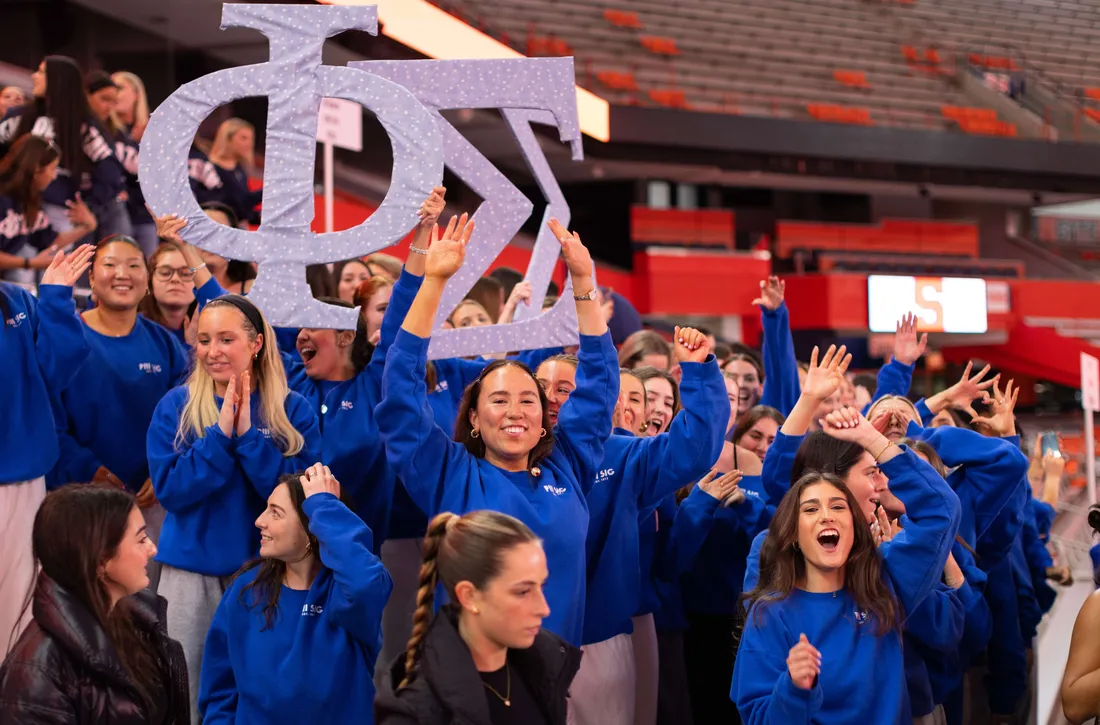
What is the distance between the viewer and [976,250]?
837 inches

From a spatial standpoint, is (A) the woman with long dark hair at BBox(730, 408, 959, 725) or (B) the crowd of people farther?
(A) the woman with long dark hair at BBox(730, 408, 959, 725)

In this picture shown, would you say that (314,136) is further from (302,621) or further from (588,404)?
(302,621)


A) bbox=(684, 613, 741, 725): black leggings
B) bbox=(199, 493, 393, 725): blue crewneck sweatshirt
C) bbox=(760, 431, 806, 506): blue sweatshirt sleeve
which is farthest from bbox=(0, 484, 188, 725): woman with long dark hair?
bbox=(684, 613, 741, 725): black leggings

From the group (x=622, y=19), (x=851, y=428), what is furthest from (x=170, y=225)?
(x=622, y=19)

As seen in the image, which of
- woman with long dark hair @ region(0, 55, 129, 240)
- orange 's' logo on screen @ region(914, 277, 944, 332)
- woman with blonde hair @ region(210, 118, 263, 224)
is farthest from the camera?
orange 's' logo on screen @ region(914, 277, 944, 332)

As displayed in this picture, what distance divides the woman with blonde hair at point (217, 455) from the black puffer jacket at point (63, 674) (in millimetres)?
867

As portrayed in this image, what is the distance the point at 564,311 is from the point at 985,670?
2086mm

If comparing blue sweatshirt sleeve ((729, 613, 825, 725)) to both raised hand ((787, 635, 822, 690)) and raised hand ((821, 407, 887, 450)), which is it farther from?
raised hand ((821, 407, 887, 450))

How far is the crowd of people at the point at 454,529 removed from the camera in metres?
2.39

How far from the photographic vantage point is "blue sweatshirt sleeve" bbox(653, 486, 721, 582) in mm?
3812

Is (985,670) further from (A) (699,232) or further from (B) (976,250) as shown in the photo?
(B) (976,250)

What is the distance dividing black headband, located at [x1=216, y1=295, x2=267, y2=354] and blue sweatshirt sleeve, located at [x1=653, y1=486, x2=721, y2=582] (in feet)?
4.49

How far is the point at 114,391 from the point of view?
3.91 meters

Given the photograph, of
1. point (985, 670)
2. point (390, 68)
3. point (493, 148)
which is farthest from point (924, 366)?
point (390, 68)
